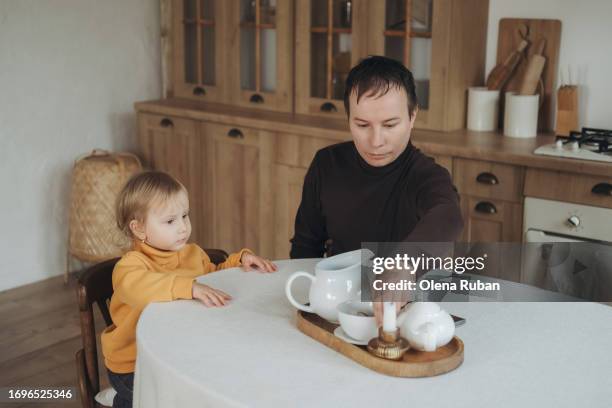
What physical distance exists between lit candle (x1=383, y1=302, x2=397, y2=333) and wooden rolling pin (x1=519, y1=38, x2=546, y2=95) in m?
2.04

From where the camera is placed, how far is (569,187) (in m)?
2.73

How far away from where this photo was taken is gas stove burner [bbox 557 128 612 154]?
9.17 feet

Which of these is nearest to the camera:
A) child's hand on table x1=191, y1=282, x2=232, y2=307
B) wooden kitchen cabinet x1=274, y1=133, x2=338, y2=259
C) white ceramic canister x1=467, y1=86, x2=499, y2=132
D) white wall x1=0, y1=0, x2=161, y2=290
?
child's hand on table x1=191, y1=282, x2=232, y2=307

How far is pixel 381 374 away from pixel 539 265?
5.93 ft

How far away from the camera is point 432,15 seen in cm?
320

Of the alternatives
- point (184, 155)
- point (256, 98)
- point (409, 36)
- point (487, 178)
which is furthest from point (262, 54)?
point (487, 178)

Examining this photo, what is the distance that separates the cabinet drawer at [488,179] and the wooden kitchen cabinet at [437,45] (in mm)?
347

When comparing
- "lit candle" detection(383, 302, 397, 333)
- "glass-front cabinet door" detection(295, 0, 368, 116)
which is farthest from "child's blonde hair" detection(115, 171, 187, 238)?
"glass-front cabinet door" detection(295, 0, 368, 116)

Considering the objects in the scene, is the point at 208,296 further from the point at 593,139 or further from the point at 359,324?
the point at 593,139

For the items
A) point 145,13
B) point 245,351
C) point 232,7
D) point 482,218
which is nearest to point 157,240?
point 245,351

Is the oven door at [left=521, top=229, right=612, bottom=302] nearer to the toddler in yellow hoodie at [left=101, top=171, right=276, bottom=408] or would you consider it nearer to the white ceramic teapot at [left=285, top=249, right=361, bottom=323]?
the toddler in yellow hoodie at [left=101, top=171, right=276, bottom=408]

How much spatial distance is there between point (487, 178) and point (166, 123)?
1.81 m

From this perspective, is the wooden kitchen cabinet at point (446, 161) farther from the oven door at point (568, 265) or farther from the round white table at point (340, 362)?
the round white table at point (340, 362)
